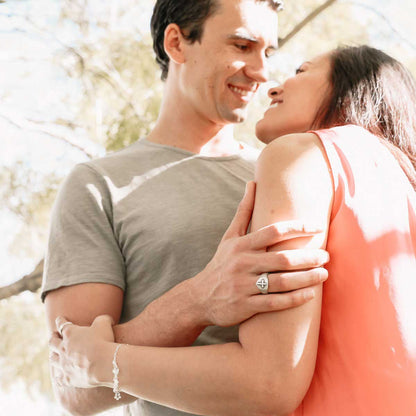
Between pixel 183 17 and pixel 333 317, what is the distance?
4.33 ft

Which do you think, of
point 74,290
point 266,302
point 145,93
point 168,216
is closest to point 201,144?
point 168,216

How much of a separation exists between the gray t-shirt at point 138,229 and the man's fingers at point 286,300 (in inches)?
18.0

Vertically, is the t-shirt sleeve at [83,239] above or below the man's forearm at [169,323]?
above

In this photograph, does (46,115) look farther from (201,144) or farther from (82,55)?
(201,144)

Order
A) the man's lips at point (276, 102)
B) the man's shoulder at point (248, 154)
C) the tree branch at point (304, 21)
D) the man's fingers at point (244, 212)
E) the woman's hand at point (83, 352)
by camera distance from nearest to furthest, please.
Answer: the man's fingers at point (244, 212) → the woman's hand at point (83, 352) → the man's lips at point (276, 102) → the man's shoulder at point (248, 154) → the tree branch at point (304, 21)

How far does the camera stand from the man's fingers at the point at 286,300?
96cm

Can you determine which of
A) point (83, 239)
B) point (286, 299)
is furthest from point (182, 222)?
point (286, 299)

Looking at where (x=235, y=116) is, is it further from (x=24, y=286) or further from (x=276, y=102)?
(x=24, y=286)

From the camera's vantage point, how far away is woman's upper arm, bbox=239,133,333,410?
0.95 metres

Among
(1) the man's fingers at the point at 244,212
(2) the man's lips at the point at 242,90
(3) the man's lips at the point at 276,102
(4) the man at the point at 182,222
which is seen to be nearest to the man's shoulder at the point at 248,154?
(4) the man at the point at 182,222

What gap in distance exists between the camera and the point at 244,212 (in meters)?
1.10

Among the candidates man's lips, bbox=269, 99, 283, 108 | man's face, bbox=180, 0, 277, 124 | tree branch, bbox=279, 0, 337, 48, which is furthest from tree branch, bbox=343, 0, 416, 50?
man's lips, bbox=269, 99, 283, 108

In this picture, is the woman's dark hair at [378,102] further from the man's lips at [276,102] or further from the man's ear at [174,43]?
the man's ear at [174,43]

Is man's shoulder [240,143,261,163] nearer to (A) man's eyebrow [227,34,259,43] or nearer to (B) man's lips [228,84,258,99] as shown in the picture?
(B) man's lips [228,84,258,99]
